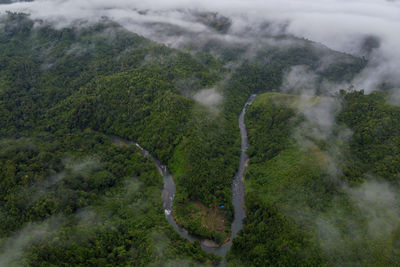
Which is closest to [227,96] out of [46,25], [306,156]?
[306,156]

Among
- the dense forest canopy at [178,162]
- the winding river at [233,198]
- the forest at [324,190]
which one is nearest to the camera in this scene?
the forest at [324,190]

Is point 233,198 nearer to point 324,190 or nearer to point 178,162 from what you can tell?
point 178,162

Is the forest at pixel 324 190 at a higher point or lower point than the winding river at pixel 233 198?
higher

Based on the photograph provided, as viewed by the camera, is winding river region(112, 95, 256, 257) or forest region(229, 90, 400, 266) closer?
forest region(229, 90, 400, 266)

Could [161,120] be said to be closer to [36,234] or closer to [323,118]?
[36,234]

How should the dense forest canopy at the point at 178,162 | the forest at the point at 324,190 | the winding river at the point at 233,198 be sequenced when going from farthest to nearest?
the winding river at the point at 233,198, the dense forest canopy at the point at 178,162, the forest at the point at 324,190

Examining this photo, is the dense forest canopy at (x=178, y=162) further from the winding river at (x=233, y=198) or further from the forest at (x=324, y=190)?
the winding river at (x=233, y=198)

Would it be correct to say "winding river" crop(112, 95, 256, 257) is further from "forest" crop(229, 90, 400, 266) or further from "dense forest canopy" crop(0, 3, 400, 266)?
"forest" crop(229, 90, 400, 266)

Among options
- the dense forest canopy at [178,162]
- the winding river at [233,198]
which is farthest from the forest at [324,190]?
the winding river at [233,198]

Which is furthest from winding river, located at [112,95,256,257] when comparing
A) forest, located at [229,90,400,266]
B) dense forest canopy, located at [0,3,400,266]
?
forest, located at [229,90,400,266]
